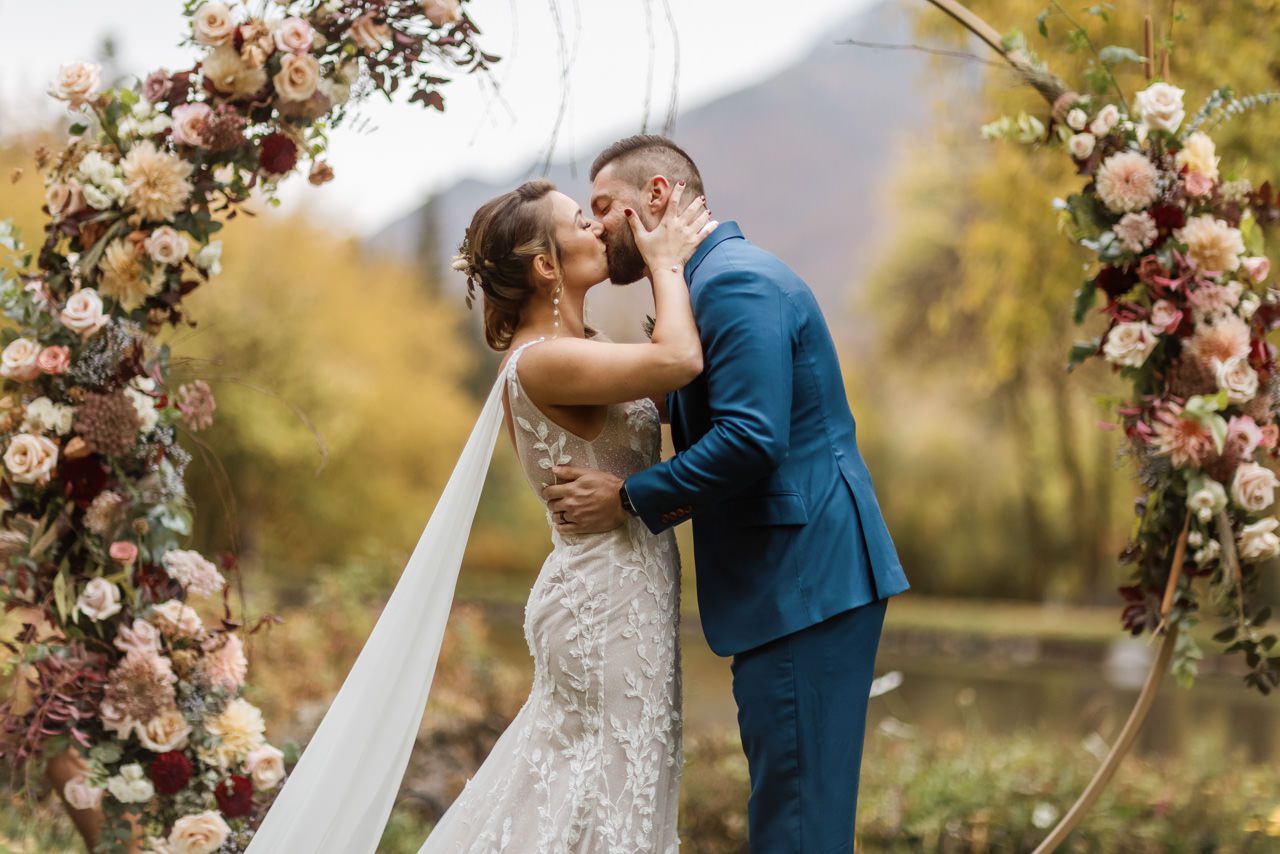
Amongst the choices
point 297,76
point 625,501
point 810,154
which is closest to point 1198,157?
point 625,501

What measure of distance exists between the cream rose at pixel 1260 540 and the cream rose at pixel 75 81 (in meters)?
3.75

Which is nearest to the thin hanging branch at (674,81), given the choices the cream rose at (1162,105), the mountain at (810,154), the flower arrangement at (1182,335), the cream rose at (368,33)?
the cream rose at (368,33)

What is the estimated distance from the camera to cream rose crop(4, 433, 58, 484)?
136 inches

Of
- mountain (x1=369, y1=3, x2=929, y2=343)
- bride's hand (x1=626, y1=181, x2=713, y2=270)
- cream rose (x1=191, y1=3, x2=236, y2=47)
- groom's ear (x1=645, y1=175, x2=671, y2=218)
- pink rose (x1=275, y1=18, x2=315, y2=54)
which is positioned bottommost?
mountain (x1=369, y1=3, x2=929, y2=343)

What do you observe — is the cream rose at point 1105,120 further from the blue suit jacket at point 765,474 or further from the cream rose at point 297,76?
the cream rose at point 297,76

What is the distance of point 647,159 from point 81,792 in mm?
2391

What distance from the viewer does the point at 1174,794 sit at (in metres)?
5.48

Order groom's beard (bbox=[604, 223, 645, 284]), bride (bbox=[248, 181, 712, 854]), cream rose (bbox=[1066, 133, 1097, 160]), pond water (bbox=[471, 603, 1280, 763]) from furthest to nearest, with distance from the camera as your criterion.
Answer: pond water (bbox=[471, 603, 1280, 763]) < cream rose (bbox=[1066, 133, 1097, 160]) < groom's beard (bbox=[604, 223, 645, 284]) < bride (bbox=[248, 181, 712, 854])

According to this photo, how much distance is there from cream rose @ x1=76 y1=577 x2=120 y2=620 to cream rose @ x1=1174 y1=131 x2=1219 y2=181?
3524 millimetres

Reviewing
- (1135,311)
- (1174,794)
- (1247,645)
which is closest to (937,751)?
(1174,794)

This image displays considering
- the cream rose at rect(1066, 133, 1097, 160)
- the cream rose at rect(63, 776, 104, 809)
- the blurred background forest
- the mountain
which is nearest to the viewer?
the cream rose at rect(63, 776, 104, 809)

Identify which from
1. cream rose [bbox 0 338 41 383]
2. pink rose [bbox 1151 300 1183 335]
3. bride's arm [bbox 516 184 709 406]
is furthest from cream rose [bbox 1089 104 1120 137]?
cream rose [bbox 0 338 41 383]

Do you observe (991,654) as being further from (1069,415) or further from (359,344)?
(359,344)

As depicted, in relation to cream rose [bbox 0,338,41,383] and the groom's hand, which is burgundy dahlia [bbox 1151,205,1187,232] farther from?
cream rose [bbox 0,338,41,383]
